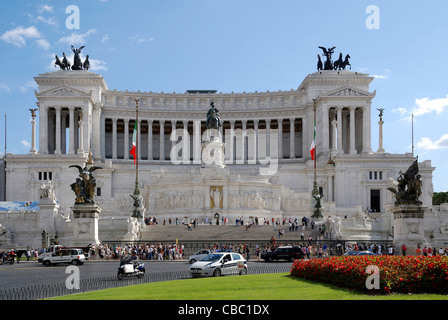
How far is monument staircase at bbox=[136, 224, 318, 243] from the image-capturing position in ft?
194

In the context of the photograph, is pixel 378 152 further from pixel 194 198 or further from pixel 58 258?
pixel 58 258

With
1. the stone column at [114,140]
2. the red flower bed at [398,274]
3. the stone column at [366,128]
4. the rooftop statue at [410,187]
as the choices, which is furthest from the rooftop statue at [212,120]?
the red flower bed at [398,274]

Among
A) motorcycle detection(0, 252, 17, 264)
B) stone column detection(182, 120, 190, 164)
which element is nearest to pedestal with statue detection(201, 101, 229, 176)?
stone column detection(182, 120, 190, 164)

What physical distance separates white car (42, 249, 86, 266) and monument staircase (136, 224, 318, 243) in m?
16.6

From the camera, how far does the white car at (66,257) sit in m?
42.0

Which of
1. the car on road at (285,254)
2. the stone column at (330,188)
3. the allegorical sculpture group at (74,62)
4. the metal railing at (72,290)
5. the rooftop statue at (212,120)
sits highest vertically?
the allegorical sculpture group at (74,62)

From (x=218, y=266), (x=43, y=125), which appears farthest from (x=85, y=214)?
(x=43, y=125)

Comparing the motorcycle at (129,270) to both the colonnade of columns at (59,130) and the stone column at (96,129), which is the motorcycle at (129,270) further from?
the stone column at (96,129)

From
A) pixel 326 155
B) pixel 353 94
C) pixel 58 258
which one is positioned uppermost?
pixel 353 94

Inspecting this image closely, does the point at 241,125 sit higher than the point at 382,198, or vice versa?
the point at 241,125

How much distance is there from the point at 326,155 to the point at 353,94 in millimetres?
11716
